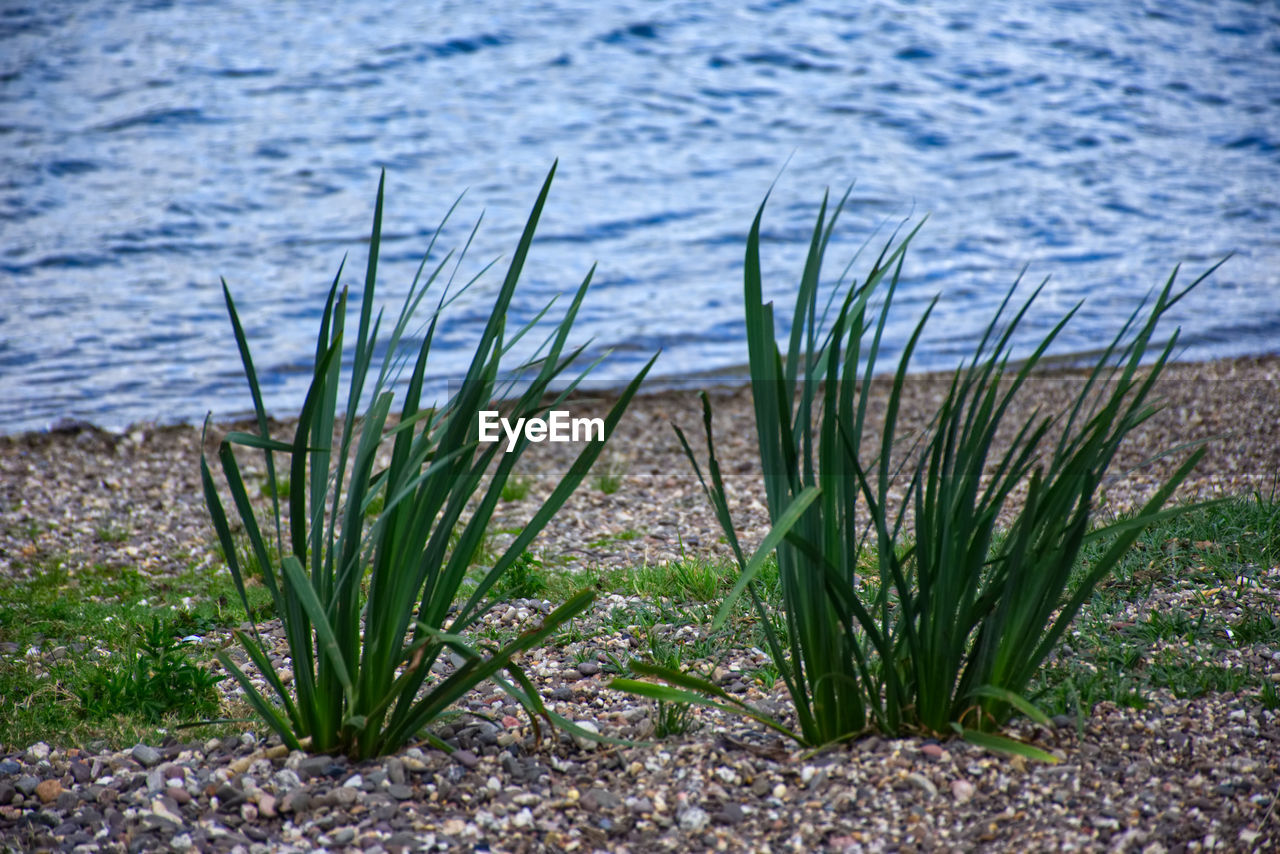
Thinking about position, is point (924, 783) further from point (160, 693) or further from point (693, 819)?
point (160, 693)

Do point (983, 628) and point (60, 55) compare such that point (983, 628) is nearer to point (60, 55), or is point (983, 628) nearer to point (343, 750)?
point (343, 750)

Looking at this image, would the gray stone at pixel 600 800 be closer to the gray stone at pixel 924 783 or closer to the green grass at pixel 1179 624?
the gray stone at pixel 924 783

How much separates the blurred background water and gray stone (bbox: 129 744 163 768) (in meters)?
4.47

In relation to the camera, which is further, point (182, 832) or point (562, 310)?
point (562, 310)

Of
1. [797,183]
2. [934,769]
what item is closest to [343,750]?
[934,769]

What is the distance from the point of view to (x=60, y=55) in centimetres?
1630

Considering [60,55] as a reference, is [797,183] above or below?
below

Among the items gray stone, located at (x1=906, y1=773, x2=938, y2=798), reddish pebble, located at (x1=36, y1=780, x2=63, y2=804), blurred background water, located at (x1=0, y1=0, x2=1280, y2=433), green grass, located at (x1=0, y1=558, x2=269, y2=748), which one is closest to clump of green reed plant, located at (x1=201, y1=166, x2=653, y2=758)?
reddish pebble, located at (x1=36, y1=780, x2=63, y2=804)

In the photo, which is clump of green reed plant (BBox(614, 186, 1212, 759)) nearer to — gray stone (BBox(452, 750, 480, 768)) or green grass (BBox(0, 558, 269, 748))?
gray stone (BBox(452, 750, 480, 768))

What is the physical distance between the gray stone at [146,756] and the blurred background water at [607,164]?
14.7 feet

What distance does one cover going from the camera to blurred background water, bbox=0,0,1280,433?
27.9ft

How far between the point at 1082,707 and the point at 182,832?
1834 mm

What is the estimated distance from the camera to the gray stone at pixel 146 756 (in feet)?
7.30

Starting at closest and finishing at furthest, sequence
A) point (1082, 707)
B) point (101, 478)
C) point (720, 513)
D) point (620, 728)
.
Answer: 1. point (720, 513)
2. point (1082, 707)
3. point (620, 728)
4. point (101, 478)
